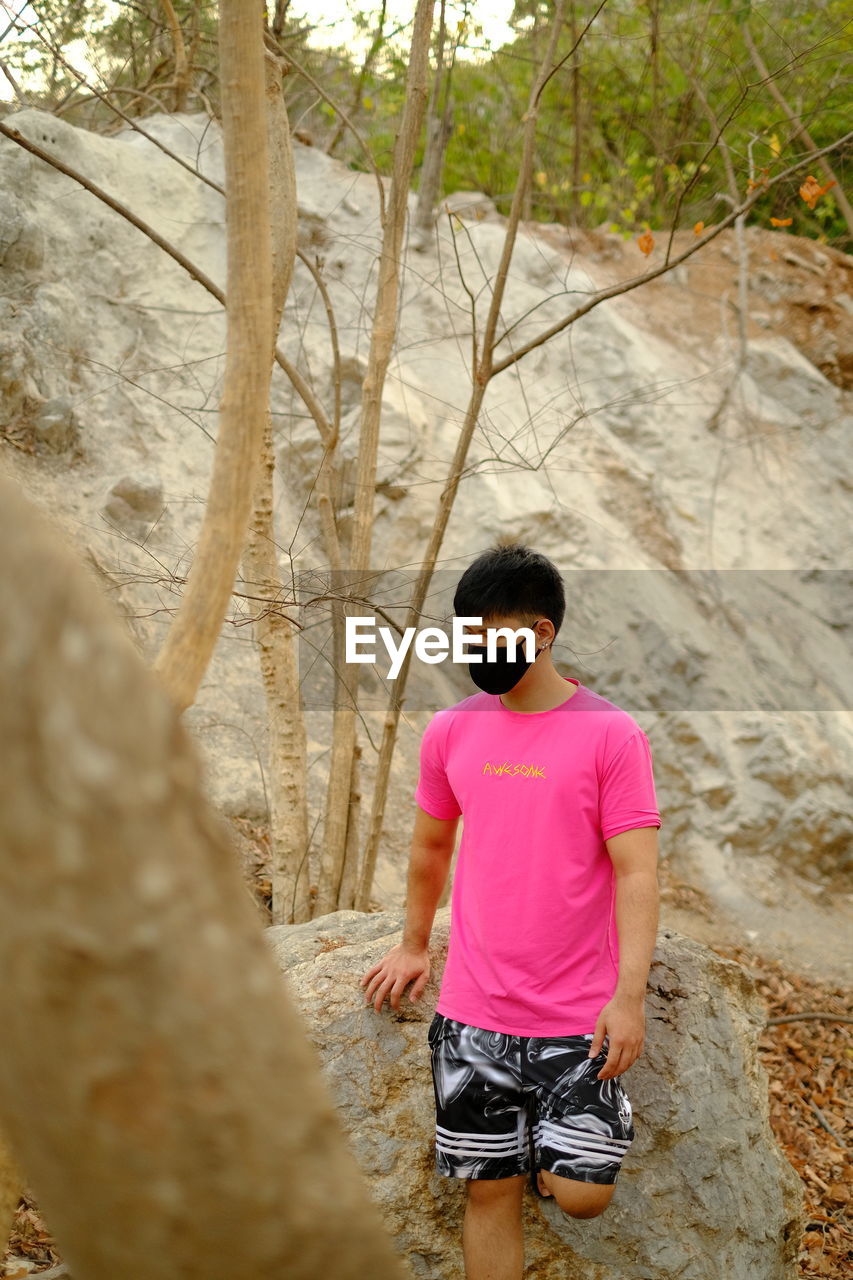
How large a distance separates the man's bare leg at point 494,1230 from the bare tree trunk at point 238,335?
144 cm

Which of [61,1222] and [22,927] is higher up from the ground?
[22,927]

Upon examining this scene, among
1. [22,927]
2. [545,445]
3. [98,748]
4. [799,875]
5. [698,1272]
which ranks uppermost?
[545,445]

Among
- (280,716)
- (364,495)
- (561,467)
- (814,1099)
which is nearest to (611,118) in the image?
(561,467)

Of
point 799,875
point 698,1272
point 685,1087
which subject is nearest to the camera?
point 698,1272

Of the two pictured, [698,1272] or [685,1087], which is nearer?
[698,1272]

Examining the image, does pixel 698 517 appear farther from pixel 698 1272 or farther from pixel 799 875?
pixel 698 1272

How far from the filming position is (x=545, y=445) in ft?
22.4

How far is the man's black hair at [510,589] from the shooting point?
8.04 feet

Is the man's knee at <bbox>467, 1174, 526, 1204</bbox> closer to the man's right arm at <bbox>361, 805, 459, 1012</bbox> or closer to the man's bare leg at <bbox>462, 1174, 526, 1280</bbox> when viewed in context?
the man's bare leg at <bbox>462, 1174, 526, 1280</bbox>

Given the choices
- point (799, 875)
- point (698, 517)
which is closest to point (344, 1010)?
point (799, 875)

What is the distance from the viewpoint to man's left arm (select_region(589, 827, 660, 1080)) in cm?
213

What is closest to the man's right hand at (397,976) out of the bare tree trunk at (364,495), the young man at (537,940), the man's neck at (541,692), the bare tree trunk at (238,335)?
the young man at (537,940)

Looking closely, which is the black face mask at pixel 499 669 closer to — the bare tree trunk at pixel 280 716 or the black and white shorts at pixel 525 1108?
the black and white shorts at pixel 525 1108

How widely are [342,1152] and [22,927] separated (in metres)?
0.33
